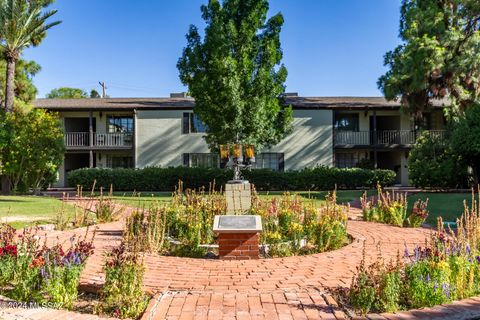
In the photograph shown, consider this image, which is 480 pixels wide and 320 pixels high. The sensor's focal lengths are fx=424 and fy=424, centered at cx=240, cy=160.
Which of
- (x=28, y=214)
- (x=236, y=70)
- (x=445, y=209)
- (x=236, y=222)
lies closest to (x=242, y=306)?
(x=236, y=222)

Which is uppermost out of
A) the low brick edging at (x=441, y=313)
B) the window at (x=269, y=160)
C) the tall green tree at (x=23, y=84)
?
the tall green tree at (x=23, y=84)

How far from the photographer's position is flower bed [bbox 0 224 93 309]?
4.55m

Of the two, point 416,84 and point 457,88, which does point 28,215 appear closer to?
point 416,84

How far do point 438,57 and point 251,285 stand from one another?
20.8 meters

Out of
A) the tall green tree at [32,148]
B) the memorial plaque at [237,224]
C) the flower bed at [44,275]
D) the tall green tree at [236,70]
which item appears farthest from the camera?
the tall green tree at [32,148]

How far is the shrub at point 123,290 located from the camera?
437cm

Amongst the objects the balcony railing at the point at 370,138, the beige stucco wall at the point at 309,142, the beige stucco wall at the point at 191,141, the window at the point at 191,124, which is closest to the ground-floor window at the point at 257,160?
the beige stucco wall at the point at 191,141

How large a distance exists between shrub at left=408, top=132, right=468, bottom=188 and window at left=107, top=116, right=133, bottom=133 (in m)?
19.4

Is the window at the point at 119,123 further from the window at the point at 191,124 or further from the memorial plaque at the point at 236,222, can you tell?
the memorial plaque at the point at 236,222

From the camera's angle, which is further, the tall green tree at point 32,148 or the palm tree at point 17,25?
the palm tree at point 17,25

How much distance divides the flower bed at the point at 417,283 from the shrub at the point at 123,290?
7.37 feet

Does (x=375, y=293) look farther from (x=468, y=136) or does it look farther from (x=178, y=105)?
(x=178, y=105)

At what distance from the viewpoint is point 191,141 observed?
2928 cm

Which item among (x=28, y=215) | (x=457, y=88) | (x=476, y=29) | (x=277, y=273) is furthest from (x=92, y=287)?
(x=476, y=29)
